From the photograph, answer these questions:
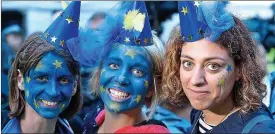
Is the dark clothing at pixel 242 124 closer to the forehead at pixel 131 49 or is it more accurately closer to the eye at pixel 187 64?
the eye at pixel 187 64

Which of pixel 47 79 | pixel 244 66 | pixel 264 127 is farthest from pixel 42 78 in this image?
pixel 264 127

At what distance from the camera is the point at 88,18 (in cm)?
298

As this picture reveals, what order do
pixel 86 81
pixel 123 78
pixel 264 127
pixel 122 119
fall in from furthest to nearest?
pixel 86 81 → pixel 122 119 → pixel 123 78 → pixel 264 127

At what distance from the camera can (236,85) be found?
262 cm

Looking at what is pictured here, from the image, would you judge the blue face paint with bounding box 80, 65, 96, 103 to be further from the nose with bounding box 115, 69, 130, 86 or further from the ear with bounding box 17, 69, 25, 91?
the ear with bounding box 17, 69, 25, 91

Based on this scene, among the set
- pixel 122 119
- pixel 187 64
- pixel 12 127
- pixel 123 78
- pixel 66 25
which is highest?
pixel 66 25

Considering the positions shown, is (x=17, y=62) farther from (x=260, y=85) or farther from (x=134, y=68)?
(x=260, y=85)

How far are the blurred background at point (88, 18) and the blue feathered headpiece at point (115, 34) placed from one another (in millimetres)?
172

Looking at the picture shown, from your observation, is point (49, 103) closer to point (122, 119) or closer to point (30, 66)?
point (30, 66)

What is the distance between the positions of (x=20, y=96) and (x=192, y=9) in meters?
1.11

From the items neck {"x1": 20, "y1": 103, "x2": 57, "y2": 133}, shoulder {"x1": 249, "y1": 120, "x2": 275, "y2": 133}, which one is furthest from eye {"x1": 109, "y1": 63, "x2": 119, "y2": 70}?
shoulder {"x1": 249, "y1": 120, "x2": 275, "y2": 133}

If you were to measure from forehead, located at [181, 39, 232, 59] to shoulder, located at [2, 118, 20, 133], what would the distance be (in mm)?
1077

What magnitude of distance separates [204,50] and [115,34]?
497mm

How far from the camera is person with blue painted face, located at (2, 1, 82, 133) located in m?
2.85
